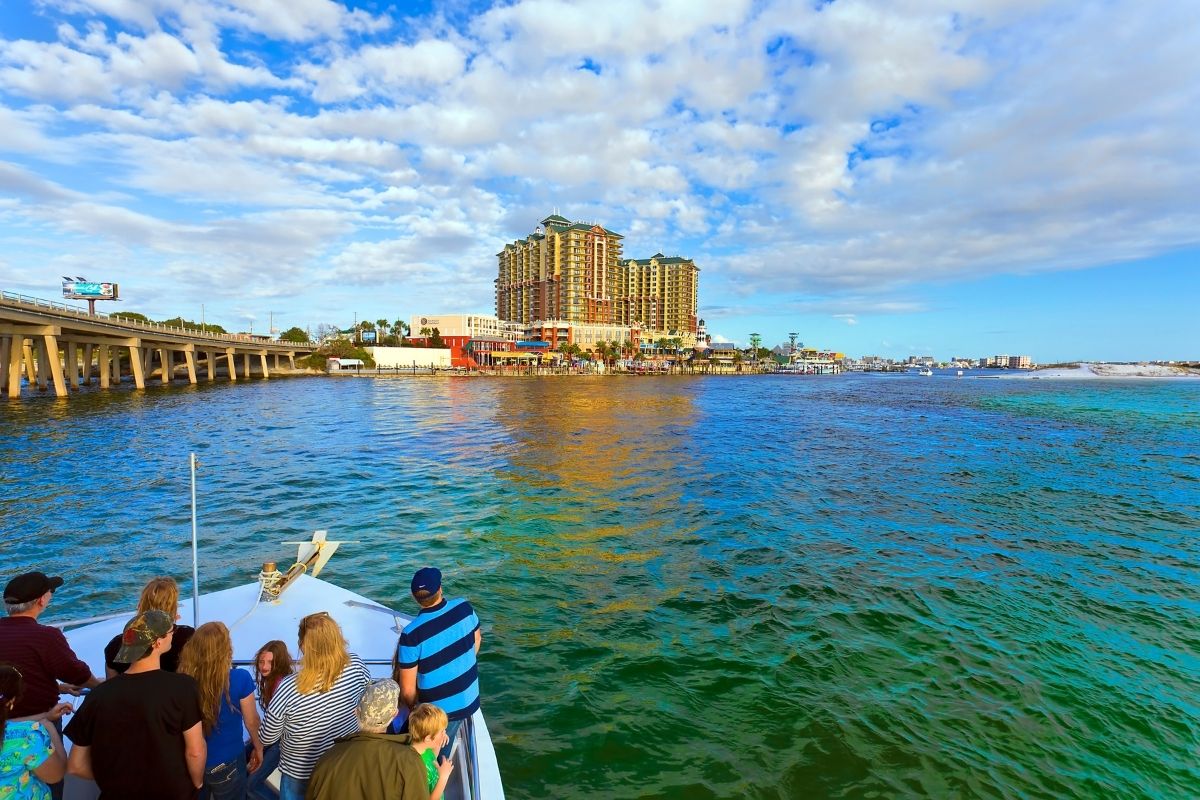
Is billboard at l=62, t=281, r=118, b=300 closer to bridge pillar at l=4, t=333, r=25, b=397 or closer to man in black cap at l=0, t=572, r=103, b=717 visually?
bridge pillar at l=4, t=333, r=25, b=397

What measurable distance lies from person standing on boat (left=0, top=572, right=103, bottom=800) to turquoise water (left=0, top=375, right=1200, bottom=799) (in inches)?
162

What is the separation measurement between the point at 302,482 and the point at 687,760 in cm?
1808

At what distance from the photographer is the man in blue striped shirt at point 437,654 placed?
14.6 ft

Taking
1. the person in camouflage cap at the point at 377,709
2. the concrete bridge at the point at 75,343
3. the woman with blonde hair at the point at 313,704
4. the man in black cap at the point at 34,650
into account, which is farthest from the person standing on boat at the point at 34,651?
the concrete bridge at the point at 75,343

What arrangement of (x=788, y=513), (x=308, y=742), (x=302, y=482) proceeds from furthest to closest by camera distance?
1. (x=302, y=482)
2. (x=788, y=513)
3. (x=308, y=742)

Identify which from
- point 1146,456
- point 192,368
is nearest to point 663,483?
point 1146,456

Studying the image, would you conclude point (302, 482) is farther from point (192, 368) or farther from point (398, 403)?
point (192, 368)

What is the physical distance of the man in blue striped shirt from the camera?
175 inches

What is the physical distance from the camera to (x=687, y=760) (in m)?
6.40

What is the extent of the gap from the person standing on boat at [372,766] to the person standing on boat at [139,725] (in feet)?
3.48

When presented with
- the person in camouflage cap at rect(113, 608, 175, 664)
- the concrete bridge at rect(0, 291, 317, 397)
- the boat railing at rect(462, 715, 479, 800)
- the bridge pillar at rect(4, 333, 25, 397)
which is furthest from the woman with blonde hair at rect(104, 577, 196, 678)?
the bridge pillar at rect(4, 333, 25, 397)

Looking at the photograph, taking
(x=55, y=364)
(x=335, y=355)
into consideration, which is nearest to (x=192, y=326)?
(x=335, y=355)

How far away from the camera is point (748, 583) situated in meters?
11.3

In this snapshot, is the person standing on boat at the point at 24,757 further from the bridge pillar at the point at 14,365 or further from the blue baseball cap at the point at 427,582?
the bridge pillar at the point at 14,365
